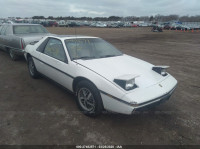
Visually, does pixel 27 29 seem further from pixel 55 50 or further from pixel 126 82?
pixel 126 82

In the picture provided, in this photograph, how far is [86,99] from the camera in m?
2.92

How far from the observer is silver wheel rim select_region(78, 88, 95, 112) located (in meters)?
2.83

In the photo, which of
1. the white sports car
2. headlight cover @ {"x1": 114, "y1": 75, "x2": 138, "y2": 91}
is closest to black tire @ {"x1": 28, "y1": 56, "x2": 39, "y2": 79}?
the white sports car

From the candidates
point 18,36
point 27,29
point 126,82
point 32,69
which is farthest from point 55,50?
point 27,29

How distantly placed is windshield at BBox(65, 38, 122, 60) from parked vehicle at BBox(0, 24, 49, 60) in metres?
3.01

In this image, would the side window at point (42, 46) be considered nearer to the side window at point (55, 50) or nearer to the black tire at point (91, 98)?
the side window at point (55, 50)

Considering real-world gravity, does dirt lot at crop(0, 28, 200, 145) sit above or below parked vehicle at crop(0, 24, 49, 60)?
below

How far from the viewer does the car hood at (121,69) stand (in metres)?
2.70

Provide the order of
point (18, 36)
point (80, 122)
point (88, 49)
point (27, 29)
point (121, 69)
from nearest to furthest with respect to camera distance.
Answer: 1. point (80, 122)
2. point (121, 69)
3. point (88, 49)
4. point (18, 36)
5. point (27, 29)

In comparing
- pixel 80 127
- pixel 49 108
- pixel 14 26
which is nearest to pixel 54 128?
pixel 80 127

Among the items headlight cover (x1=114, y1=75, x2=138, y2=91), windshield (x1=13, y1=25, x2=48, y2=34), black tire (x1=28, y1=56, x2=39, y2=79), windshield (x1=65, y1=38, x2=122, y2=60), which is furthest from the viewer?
windshield (x1=13, y1=25, x2=48, y2=34)

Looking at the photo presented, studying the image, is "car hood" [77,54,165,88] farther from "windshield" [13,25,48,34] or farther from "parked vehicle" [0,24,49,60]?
"windshield" [13,25,48,34]

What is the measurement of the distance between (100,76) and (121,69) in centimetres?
55

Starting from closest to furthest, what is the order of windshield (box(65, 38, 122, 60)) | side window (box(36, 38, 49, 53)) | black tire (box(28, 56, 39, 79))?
windshield (box(65, 38, 122, 60)) < side window (box(36, 38, 49, 53)) < black tire (box(28, 56, 39, 79))
